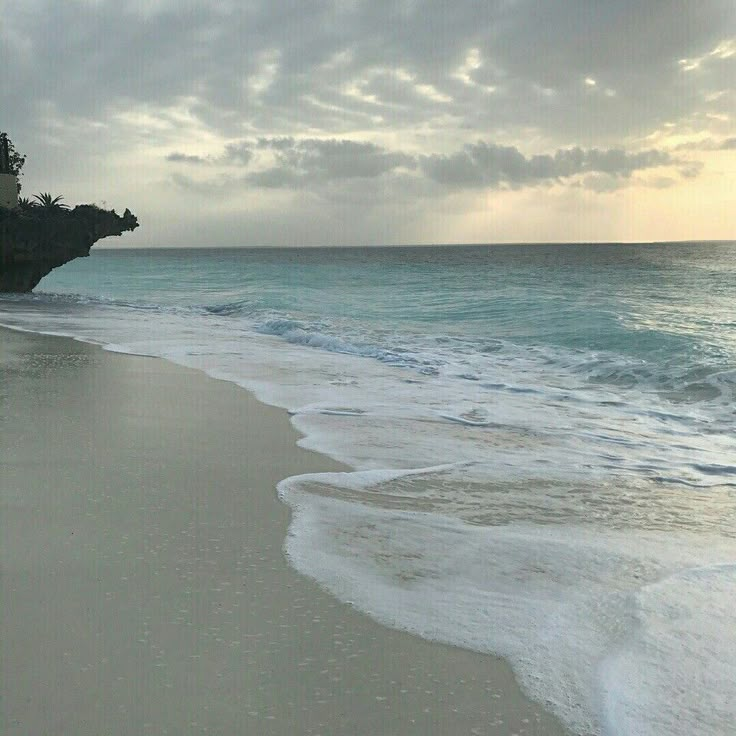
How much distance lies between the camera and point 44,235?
31.6m

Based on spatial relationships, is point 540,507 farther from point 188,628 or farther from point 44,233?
point 44,233

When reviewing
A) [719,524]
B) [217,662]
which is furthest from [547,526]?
[217,662]

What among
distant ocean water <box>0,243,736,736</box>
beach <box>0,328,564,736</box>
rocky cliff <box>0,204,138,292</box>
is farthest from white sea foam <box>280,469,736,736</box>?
rocky cliff <box>0,204,138,292</box>

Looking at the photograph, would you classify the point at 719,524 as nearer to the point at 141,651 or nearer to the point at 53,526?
the point at 141,651

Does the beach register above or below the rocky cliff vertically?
below

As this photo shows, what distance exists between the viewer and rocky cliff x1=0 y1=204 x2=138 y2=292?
31047 mm

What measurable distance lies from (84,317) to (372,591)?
62.9 ft

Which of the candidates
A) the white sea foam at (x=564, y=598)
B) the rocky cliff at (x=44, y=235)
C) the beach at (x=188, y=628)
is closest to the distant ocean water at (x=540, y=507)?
the white sea foam at (x=564, y=598)

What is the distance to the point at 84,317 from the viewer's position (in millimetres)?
20484

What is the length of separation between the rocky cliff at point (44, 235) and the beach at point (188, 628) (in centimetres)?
2911

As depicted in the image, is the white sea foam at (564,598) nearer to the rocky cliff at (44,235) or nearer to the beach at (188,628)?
the beach at (188,628)

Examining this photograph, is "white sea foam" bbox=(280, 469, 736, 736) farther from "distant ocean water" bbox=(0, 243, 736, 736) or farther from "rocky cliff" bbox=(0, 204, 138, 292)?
"rocky cliff" bbox=(0, 204, 138, 292)

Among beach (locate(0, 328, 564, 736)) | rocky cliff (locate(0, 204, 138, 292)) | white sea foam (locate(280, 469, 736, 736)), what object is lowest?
white sea foam (locate(280, 469, 736, 736))

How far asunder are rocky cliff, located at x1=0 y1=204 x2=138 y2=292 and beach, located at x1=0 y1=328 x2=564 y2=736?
95.5ft
